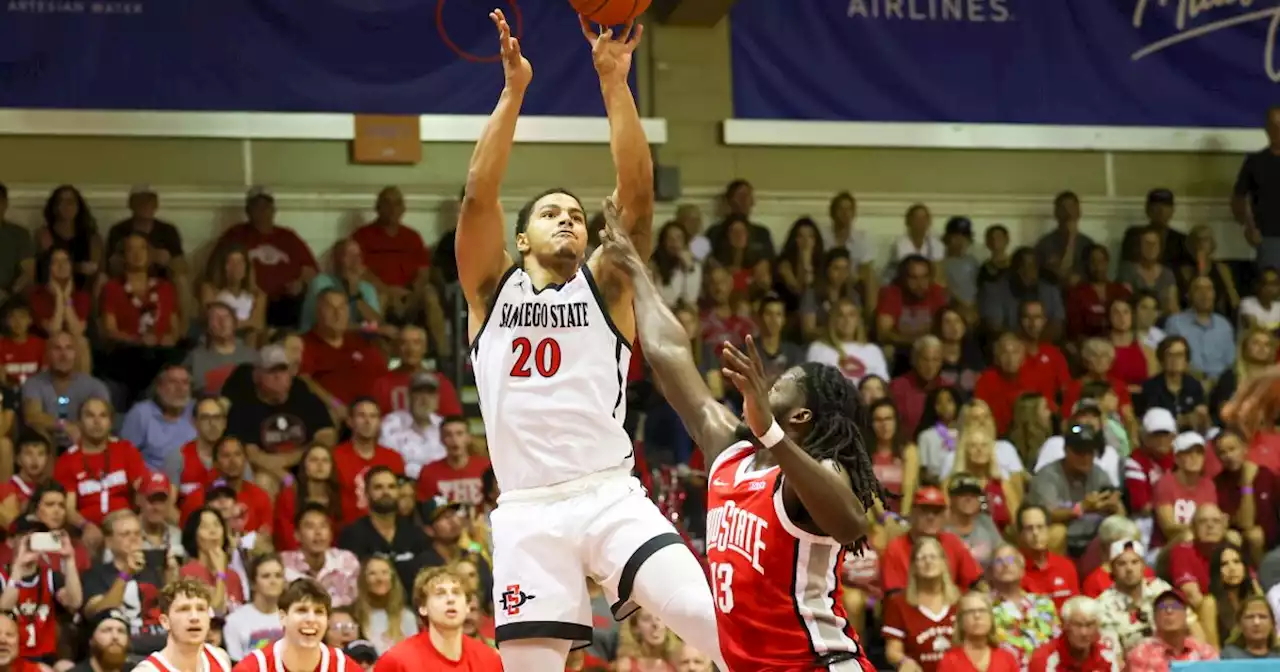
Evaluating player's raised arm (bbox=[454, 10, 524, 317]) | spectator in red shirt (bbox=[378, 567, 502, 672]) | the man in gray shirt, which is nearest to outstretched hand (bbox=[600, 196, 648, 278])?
player's raised arm (bbox=[454, 10, 524, 317])

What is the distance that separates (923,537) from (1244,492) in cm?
285

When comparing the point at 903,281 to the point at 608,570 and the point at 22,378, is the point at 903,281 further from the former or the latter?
the point at 608,570

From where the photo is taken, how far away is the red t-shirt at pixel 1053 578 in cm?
1050

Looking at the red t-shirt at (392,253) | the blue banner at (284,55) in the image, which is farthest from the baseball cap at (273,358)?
the blue banner at (284,55)

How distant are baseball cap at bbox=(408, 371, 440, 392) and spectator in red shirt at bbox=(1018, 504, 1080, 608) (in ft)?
12.1

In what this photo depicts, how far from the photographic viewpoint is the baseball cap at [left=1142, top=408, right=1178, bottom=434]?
1206cm

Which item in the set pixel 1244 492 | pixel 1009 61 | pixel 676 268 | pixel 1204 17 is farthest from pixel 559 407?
pixel 1204 17

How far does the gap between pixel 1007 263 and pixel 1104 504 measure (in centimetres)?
348

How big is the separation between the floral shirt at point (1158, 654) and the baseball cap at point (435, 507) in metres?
3.73

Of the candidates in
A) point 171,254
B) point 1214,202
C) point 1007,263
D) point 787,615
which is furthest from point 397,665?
point 1214,202

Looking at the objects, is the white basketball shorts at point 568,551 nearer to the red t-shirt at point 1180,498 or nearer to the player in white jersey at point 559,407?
the player in white jersey at point 559,407

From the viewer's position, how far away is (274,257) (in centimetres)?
1288

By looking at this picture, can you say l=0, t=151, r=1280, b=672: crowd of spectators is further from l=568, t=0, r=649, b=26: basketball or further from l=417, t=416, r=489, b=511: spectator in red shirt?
l=568, t=0, r=649, b=26: basketball

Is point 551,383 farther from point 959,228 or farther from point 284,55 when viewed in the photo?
point 959,228
